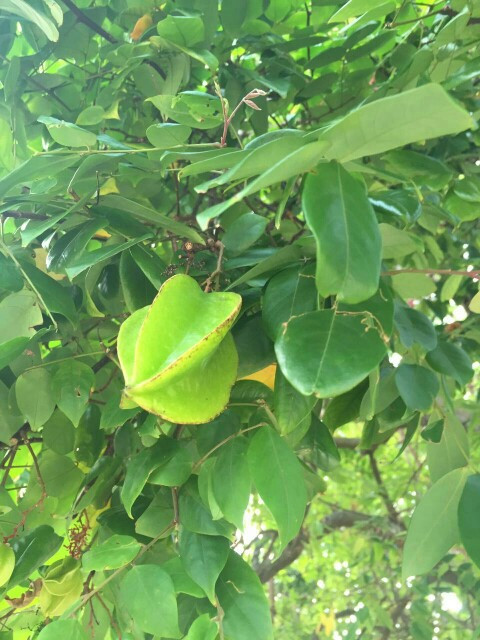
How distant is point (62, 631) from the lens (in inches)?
14.9

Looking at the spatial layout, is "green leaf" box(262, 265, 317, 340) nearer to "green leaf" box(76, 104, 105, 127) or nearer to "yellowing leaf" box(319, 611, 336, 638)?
"green leaf" box(76, 104, 105, 127)

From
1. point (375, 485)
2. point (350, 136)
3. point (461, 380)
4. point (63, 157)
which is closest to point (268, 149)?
point (350, 136)

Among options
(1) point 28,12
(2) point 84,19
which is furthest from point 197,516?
(2) point 84,19

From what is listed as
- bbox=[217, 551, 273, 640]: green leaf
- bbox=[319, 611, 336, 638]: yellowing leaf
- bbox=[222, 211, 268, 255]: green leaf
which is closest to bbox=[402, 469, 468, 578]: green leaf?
bbox=[217, 551, 273, 640]: green leaf

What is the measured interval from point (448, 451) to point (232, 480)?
0.65 feet

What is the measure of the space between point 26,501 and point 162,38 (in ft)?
1.33

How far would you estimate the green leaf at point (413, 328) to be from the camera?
0.43 metres

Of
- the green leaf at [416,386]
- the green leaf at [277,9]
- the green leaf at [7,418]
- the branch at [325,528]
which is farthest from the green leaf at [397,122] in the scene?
the branch at [325,528]

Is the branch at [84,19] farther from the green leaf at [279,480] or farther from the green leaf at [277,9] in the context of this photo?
the green leaf at [279,480]

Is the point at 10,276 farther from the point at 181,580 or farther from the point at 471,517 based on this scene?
the point at 471,517

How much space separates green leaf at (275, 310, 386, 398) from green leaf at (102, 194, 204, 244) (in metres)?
0.15

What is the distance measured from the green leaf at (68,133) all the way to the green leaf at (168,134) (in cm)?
4

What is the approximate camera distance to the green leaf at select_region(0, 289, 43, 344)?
434mm

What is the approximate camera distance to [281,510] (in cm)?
35
